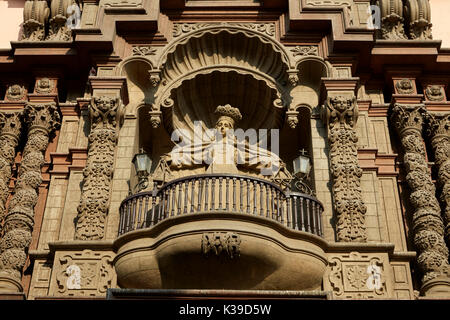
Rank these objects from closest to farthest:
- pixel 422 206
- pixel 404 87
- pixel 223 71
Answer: pixel 422 206 < pixel 404 87 < pixel 223 71

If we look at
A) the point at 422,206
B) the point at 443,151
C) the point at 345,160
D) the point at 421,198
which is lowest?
the point at 422,206

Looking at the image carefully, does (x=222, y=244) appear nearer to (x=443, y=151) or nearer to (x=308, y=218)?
(x=308, y=218)

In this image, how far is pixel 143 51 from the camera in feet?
48.9

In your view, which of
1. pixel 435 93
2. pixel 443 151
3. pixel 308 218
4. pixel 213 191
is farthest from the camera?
pixel 435 93

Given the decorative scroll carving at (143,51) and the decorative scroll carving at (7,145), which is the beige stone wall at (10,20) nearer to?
the decorative scroll carving at (7,145)

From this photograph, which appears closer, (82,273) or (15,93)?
(82,273)

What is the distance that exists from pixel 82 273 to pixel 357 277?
4.48m

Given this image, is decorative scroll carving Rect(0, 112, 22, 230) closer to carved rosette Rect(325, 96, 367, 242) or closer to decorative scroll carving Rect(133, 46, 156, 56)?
decorative scroll carving Rect(133, 46, 156, 56)

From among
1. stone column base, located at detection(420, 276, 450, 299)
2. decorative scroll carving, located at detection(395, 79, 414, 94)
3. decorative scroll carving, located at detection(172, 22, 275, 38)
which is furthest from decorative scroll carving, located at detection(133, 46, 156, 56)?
stone column base, located at detection(420, 276, 450, 299)

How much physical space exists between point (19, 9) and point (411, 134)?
9802 mm

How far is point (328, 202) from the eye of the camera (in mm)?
12797

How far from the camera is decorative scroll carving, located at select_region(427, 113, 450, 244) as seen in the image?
1316 cm

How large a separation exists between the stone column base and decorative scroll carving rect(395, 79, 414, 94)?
4330mm

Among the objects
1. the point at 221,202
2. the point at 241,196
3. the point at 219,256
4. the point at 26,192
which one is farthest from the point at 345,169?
the point at 26,192
